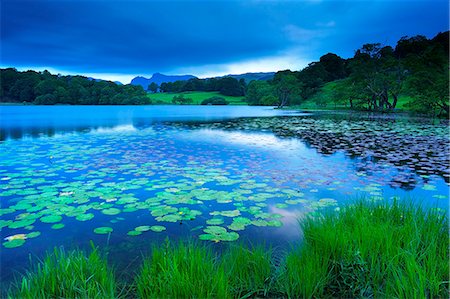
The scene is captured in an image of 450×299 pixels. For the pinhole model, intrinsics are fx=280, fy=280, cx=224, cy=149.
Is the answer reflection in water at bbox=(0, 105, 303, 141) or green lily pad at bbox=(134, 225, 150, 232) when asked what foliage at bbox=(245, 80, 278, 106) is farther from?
green lily pad at bbox=(134, 225, 150, 232)

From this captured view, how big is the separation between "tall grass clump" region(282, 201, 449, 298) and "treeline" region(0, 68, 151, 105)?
94687 millimetres

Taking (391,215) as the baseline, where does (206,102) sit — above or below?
above

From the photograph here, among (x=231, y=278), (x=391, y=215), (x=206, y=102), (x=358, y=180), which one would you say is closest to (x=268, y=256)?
(x=231, y=278)

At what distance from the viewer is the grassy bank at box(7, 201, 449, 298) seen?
2.41 m

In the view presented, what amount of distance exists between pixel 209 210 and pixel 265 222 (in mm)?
1063

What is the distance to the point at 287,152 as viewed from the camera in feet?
34.0

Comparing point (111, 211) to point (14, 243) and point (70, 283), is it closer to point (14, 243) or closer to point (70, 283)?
point (14, 243)

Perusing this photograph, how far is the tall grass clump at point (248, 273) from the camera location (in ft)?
8.70

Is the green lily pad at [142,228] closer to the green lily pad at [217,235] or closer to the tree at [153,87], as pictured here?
the green lily pad at [217,235]

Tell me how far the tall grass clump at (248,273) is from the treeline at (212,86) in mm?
110167

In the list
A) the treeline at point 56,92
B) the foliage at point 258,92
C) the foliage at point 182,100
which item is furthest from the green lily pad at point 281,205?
the treeline at point 56,92

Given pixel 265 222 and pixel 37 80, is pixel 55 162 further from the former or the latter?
pixel 37 80

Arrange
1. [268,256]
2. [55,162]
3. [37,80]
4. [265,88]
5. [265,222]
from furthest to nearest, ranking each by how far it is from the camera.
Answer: [37,80]
[265,88]
[55,162]
[265,222]
[268,256]

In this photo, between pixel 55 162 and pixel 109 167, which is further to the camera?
pixel 55 162
